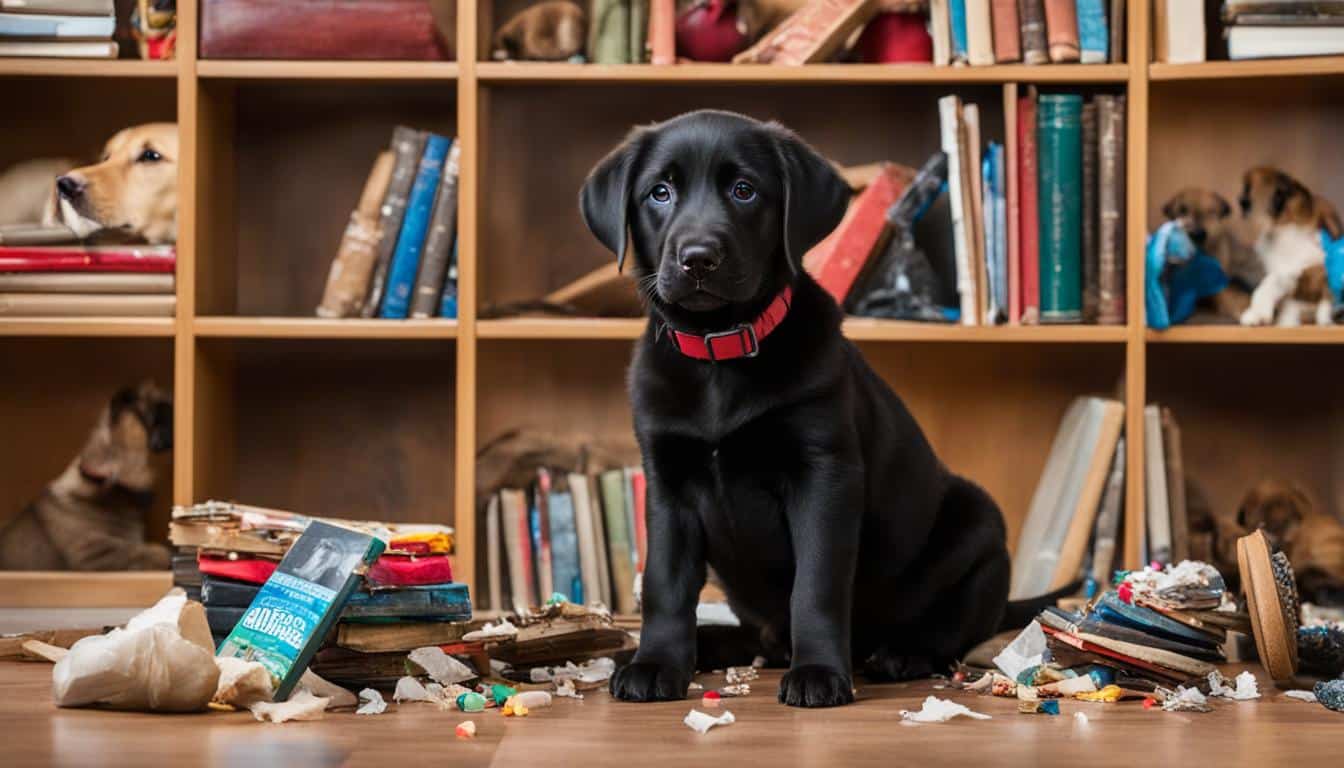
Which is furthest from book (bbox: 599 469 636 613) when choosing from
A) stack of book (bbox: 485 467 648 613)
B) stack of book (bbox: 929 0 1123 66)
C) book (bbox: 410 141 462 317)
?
stack of book (bbox: 929 0 1123 66)

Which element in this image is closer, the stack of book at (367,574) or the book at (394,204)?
the stack of book at (367,574)

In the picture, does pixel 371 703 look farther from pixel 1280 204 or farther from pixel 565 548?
pixel 1280 204

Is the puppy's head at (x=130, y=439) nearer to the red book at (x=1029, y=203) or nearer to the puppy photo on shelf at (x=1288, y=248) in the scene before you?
the red book at (x=1029, y=203)

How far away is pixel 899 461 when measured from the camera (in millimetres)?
1916

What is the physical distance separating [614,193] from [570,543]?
45.1 inches

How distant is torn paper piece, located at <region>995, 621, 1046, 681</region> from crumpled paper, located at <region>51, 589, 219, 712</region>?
959mm

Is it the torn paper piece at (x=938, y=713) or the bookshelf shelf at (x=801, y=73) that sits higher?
the bookshelf shelf at (x=801, y=73)

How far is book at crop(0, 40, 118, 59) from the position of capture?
267cm

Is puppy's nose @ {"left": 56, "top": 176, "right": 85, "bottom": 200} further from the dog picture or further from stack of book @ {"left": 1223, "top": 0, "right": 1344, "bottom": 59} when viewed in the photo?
stack of book @ {"left": 1223, "top": 0, "right": 1344, "bottom": 59}

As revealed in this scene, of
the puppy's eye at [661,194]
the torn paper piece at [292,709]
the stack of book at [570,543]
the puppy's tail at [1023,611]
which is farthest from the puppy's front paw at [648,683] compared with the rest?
the stack of book at [570,543]

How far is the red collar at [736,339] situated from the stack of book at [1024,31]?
3.62 ft

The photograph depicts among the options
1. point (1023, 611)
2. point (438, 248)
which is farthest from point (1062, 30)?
point (438, 248)

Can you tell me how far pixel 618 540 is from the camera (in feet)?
9.09

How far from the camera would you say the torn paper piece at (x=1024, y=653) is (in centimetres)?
183
